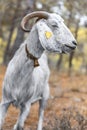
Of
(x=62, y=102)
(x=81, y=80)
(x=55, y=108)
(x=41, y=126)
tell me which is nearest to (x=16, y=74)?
(x=41, y=126)

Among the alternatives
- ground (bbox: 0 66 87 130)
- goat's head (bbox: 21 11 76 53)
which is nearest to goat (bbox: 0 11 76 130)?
goat's head (bbox: 21 11 76 53)

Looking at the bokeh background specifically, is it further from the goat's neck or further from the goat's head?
the goat's head

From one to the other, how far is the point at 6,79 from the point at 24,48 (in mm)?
649

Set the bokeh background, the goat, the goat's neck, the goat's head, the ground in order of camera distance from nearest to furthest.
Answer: the goat's head → the goat → the goat's neck → the ground → the bokeh background

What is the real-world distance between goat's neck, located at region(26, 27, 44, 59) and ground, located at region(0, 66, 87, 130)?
1.39m

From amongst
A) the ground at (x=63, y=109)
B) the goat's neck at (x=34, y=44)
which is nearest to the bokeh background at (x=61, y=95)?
the ground at (x=63, y=109)

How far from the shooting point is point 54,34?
809cm

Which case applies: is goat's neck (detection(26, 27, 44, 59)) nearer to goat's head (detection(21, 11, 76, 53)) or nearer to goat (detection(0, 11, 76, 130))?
goat (detection(0, 11, 76, 130))

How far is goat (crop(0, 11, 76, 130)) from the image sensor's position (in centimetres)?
808

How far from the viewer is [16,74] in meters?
8.88

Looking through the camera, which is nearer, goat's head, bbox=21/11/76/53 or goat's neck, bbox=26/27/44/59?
goat's head, bbox=21/11/76/53

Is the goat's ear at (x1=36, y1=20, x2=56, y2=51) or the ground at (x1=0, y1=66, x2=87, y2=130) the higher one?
the goat's ear at (x1=36, y1=20, x2=56, y2=51)

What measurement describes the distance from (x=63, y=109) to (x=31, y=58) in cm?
444

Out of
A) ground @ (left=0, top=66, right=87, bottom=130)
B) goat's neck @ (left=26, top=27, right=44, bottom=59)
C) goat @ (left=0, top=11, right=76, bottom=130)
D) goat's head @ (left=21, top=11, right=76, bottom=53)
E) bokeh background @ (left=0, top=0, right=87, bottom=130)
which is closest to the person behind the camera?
goat's head @ (left=21, top=11, right=76, bottom=53)
